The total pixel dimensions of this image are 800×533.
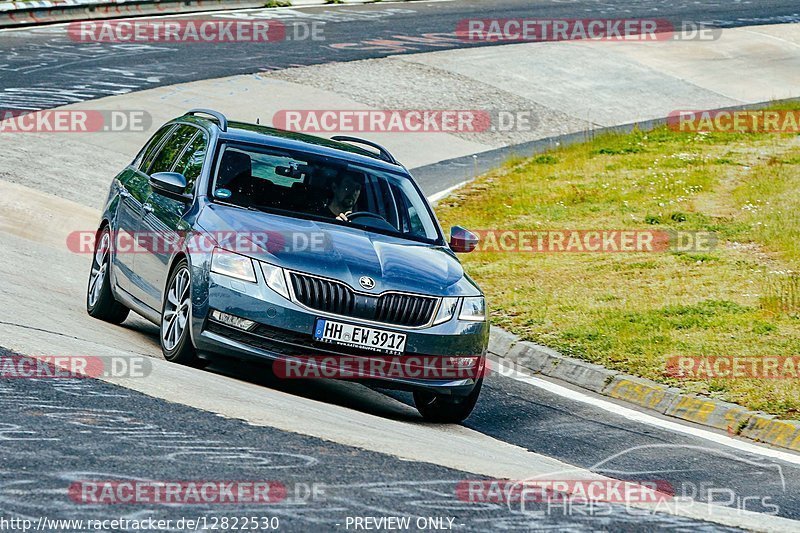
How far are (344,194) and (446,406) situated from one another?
1829mm

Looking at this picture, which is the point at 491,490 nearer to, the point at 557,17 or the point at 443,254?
the point at 443,254

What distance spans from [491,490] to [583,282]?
7718 millimetres

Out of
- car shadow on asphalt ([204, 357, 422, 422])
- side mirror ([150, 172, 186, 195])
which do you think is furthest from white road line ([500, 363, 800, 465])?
side mirror ([150, 172, 186, 195])

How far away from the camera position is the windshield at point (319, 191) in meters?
9.59

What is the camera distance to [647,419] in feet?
32.4

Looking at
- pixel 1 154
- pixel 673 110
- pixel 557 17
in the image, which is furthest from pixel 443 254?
pixel 557 17

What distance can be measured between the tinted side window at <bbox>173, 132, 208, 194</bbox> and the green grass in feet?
11.7
